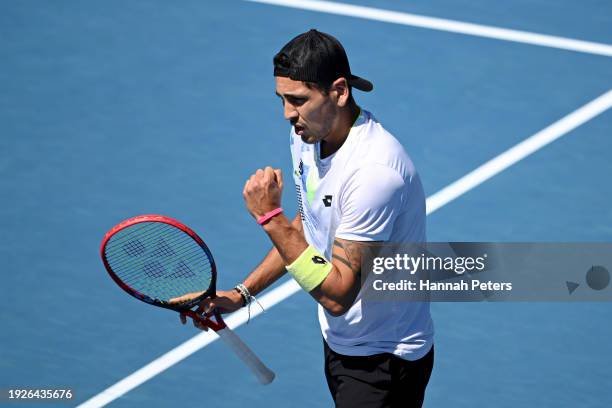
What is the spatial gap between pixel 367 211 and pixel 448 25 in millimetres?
6163

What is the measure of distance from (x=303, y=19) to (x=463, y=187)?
2.62m

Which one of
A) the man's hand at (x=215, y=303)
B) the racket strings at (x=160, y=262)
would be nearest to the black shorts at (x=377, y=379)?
the man's hand at (x=215, y=303)

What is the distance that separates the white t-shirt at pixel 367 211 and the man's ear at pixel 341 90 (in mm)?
149

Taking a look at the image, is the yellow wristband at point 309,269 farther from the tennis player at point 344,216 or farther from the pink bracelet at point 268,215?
the pink bracelet at point 268,215

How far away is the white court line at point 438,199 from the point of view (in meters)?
7.91

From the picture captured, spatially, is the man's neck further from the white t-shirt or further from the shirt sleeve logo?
the shirt sleeve logo

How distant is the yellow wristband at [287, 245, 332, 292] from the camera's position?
18.3 feet

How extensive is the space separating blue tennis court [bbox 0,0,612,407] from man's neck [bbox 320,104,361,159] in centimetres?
240

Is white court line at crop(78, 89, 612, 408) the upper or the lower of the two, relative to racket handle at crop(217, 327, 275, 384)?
lower

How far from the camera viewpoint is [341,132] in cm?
587

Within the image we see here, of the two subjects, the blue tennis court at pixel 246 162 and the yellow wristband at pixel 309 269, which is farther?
the blue tennis court at pixel 246 162

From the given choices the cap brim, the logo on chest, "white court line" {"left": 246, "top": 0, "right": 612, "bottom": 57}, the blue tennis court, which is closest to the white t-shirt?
the logo on chest

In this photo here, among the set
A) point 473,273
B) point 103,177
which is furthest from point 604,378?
point 103,177

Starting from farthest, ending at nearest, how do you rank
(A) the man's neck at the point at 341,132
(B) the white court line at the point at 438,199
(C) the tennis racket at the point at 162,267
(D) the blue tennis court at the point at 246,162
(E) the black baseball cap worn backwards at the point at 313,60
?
(D) the blue tennis court at the point at 246,162, (B) the white court line at the point at 438,199, (C) the tennis racket at the point at 162,267, (A) the man's neck at the point at 341,132, (E) the black baseball cap worn backwards at the point at 313,60
